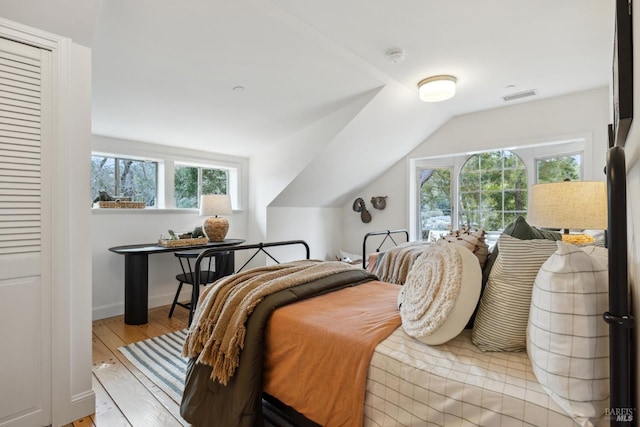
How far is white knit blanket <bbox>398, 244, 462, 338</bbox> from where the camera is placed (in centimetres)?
114

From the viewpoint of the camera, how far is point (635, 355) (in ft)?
2.62

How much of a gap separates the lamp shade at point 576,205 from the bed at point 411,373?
0.92 meters

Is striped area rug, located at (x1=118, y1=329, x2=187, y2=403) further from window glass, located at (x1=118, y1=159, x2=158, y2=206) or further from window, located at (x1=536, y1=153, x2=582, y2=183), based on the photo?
window, located at (x1=536, y1=153, x2=582, y2=183)

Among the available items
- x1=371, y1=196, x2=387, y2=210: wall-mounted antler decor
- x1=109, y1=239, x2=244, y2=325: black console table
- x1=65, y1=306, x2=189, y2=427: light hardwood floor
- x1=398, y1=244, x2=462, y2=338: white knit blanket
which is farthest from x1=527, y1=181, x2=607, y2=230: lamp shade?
x1=109, y1=239, x2=244, y2=325: black console table

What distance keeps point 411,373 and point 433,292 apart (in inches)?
11.7

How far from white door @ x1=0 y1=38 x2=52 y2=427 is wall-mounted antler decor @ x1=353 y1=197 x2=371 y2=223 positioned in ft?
13.7

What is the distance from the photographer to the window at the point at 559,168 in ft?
13.0

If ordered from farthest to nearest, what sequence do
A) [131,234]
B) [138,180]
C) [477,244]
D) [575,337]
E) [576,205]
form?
[138,180] < [131,234] < [576,205] < [477,244] < [575,337]

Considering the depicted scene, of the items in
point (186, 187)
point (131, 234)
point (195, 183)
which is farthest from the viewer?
point (195, 183)

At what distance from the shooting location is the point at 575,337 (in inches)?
32.5

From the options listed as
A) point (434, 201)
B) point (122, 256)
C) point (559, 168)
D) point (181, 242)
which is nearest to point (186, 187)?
point (181, 242)

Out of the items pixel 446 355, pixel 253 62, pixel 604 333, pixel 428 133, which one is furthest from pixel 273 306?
pixel 428 133

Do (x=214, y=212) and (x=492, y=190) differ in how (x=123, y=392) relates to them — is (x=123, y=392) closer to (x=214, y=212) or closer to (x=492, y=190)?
(x=214, y=212)

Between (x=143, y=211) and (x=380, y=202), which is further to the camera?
(x=380, y=202)
